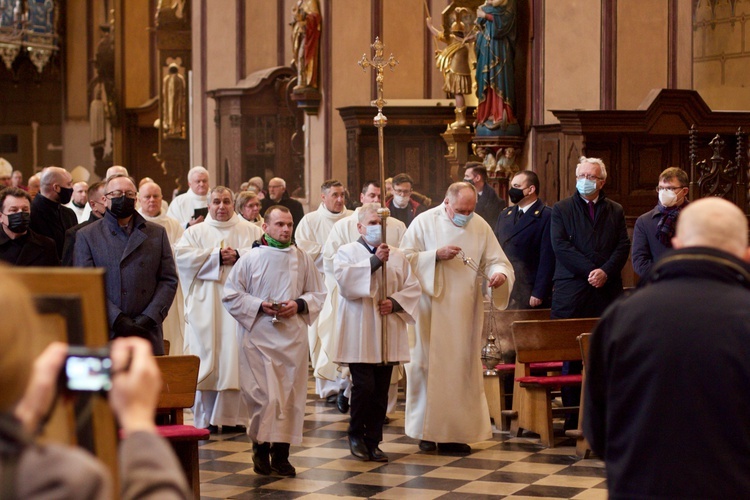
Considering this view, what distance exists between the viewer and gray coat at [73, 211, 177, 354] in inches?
290

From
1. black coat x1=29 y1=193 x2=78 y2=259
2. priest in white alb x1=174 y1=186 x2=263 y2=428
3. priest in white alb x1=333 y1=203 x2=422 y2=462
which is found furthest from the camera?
black coat x1=29 y1=193 x2=78 y2=259

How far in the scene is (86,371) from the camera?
227 centimetres

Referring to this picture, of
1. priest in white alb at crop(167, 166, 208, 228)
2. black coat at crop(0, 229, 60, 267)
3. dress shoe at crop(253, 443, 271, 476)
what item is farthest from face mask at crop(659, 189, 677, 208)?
priest in white alb at crop(167, 166, 208, 228)

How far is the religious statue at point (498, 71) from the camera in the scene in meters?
14.4

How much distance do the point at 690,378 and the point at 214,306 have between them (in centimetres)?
659

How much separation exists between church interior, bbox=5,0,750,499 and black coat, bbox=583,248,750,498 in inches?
146

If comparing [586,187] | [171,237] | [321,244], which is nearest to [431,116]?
[321,244]

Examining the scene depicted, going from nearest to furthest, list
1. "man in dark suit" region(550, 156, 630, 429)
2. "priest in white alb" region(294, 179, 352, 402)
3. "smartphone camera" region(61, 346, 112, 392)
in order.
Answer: "smartphone camera" region(61, 346, 112, 392) → "man in dark suit" region(550, 156, 630, 429) → "priest in white alb" region(294, 179, 352, 402)

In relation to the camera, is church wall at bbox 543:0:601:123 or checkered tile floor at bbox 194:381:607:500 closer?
checkered tile floor at bbox 194:381:607:500

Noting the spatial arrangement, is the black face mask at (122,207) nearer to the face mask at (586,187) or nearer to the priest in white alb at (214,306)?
the priest in white alb at (214,306)

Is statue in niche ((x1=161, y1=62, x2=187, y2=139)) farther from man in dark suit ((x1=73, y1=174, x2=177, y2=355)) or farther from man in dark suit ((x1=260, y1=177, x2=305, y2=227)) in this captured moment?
man in dark suit ((x1=73, y1=174, x2=177, y2=355))

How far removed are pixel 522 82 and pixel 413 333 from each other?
6.50 m

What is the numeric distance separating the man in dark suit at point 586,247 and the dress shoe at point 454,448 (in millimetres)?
914

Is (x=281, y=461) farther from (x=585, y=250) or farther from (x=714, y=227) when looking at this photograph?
(x=714, y=227)
